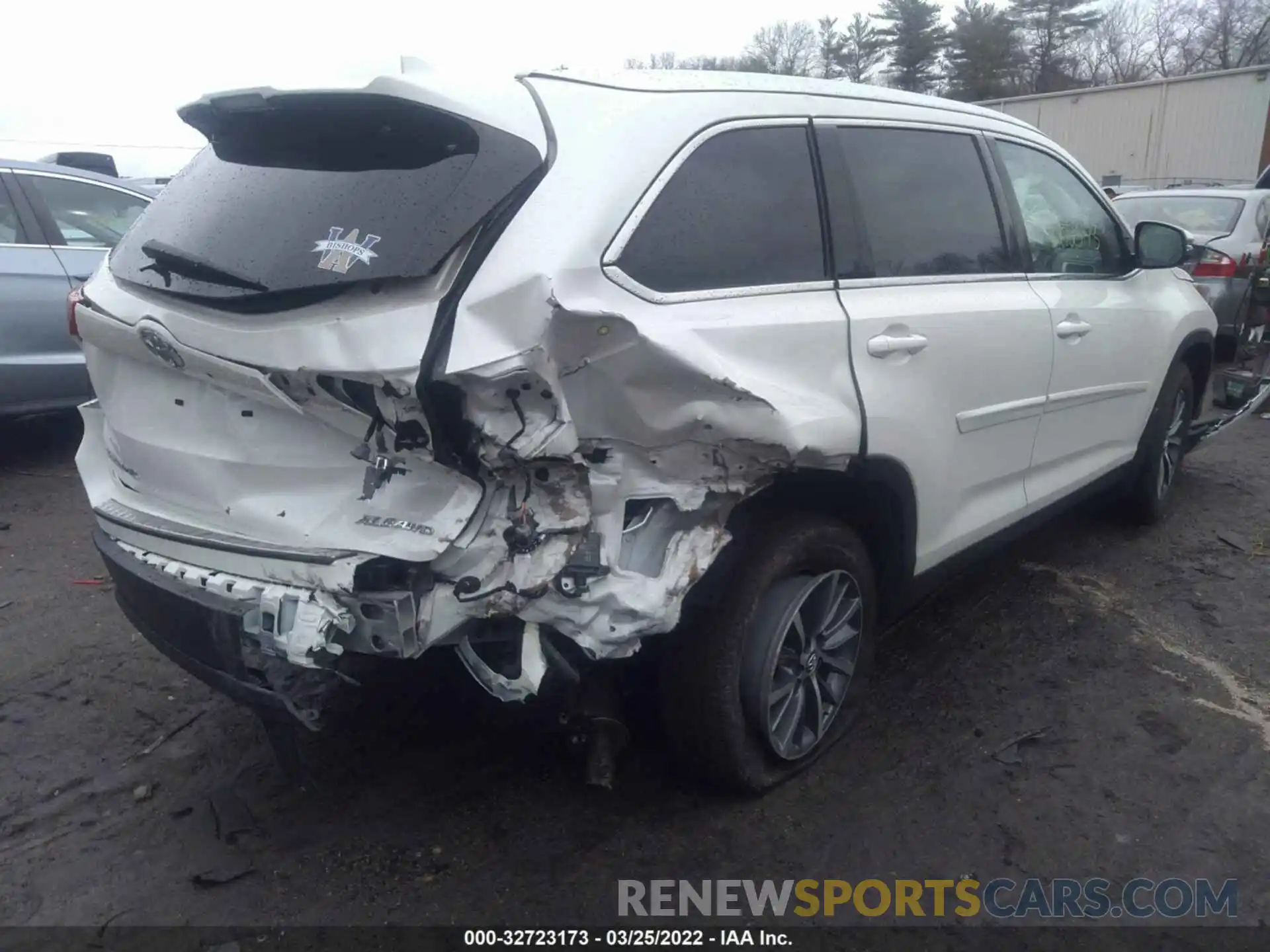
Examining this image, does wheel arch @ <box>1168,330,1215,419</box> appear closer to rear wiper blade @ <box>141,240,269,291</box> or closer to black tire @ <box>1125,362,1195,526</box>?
black tire @ <box>1125,362,1195,526</box>

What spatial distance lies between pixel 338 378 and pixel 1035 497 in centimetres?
267

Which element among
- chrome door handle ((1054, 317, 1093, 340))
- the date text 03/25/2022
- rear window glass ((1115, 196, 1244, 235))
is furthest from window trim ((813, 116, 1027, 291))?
rear window glass ((1115, 196, 1244, 235))

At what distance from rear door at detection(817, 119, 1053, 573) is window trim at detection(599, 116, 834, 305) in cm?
6

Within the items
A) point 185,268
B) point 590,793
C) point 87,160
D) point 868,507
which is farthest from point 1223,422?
point 87,160

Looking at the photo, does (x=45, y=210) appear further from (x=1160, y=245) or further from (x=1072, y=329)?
(x=1160, y=245)

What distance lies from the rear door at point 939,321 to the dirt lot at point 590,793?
0.62 m

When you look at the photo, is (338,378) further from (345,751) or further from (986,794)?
(986,794)

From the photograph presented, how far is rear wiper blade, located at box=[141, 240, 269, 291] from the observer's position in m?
2.35

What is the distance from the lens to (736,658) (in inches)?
104

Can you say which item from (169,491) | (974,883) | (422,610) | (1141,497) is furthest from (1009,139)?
(169,491)

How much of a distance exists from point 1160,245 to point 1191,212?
5.61 meters

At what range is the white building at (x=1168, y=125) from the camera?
18984mm

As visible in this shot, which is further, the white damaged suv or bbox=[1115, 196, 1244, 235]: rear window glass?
bbox=[1115, 196, 1244, 235]: rear window glass

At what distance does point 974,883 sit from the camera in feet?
8.63
